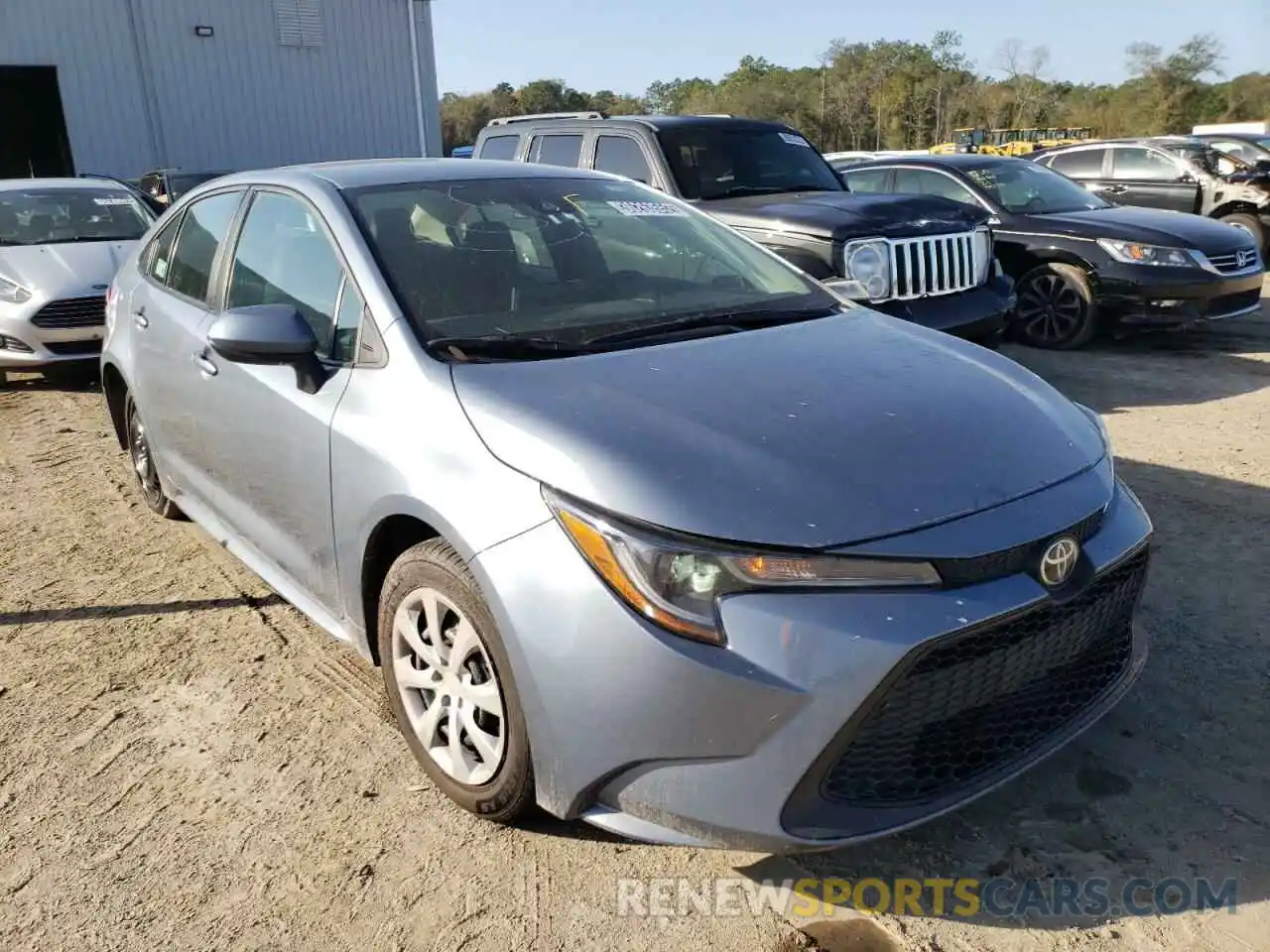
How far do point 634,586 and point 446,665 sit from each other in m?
0.73

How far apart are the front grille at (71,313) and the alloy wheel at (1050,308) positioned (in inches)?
282

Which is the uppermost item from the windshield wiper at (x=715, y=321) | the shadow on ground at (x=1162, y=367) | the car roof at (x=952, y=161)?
the car roof at (x=952, y=161)

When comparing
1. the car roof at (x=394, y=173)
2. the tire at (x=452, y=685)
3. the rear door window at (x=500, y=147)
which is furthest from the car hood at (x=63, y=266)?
the tire at (x=452, y=685)

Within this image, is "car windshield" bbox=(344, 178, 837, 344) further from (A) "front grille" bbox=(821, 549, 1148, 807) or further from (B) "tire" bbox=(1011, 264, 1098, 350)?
(B) "tire" bbox=(1011, 264, 1098, 350)

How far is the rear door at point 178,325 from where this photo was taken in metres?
3.74

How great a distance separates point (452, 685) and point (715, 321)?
53.1 inches

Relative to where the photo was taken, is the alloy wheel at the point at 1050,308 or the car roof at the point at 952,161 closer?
the alloy wheel at the point at 1050,308

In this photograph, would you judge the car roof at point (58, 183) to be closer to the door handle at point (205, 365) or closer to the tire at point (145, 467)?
the tire at point (145, 467)

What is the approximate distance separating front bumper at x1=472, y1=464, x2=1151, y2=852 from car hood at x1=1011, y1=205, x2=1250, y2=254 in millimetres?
6377

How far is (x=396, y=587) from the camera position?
103 inches

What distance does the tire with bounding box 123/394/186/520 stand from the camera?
186 inches

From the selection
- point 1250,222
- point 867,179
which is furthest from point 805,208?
point 1250,222

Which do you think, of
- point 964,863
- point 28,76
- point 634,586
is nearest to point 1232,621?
point 964,863

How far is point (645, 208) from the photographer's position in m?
3.72
